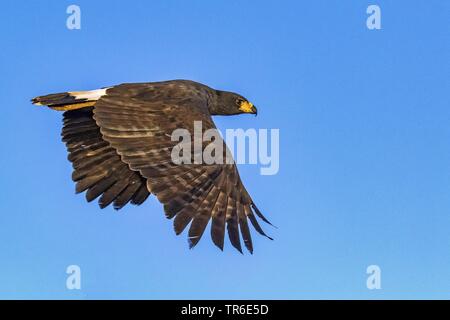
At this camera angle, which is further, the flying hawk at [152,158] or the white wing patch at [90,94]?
the white wing patch at [90,94]

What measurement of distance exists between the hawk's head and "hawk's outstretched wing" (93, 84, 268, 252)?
2.09 metres

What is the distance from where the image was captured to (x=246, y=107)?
46.7 ft

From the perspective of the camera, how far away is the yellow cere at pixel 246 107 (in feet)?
46.6

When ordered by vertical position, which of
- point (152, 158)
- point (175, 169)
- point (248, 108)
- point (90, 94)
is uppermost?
point (90, 94)

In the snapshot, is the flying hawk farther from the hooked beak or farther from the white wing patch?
the hooked beak

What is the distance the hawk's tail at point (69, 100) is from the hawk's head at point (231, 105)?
93.2 inches

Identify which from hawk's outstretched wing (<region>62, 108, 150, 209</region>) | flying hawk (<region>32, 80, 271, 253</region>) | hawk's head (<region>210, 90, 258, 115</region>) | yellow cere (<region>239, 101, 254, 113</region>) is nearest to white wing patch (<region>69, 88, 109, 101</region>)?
flying hawk (<region>32, 80, 271, 253</region>)

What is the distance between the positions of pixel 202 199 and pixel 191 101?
2.29m

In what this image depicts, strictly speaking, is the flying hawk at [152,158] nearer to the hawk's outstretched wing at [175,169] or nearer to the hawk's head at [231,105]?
the hawk's outstretched wing at [175,169]

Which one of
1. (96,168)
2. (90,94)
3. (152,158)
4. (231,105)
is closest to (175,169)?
(152,158)

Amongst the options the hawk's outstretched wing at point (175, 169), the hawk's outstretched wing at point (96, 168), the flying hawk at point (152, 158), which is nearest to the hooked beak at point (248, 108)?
the flying hawk at point (152, 158)

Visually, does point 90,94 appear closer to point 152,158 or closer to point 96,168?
point 96,168

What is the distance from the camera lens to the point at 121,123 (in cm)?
1100

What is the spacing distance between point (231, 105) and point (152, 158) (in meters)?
3.93
